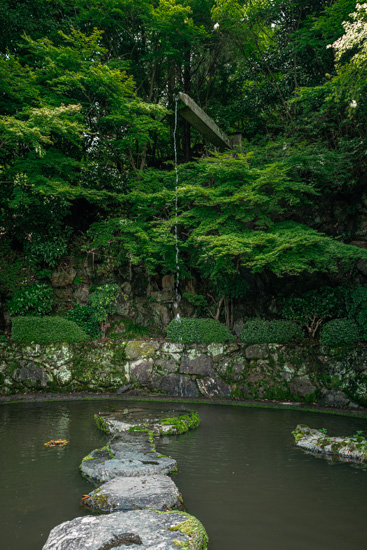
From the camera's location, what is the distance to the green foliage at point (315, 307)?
10617 millimetres

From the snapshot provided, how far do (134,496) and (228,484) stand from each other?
1.22 m

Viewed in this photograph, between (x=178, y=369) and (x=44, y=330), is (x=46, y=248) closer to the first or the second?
(x=44, y=330)

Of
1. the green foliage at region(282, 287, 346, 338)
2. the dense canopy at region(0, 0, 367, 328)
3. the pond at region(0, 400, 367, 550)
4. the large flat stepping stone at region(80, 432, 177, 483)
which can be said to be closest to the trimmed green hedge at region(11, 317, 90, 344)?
the dense canopy at region(0, 0, 367, 328)

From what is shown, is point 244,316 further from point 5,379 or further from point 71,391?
point 5,379

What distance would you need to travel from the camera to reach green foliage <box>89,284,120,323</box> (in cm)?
1139

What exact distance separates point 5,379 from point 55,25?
431 inches

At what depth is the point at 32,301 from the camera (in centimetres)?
1117

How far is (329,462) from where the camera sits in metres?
5.34

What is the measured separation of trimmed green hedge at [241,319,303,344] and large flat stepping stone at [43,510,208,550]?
671 centimetres

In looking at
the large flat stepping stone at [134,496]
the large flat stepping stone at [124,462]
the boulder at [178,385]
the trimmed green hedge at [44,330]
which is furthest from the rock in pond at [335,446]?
the trimmed green hedge at [44,330]

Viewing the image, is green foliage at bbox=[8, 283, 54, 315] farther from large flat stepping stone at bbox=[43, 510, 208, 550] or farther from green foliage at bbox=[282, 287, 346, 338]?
large flat stepping stone at bbox=[43, 510, 208, 550]

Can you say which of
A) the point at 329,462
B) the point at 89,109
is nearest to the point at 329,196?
the point at 89,109

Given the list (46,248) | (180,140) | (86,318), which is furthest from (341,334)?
(180,140)

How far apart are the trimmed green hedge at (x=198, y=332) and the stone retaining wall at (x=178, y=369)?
0.18 m
